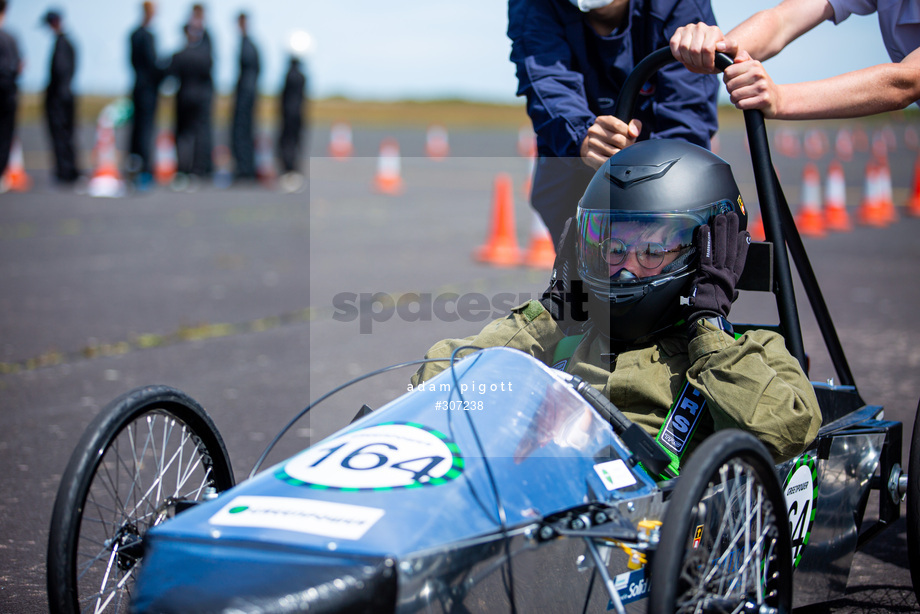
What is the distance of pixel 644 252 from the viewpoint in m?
2.46

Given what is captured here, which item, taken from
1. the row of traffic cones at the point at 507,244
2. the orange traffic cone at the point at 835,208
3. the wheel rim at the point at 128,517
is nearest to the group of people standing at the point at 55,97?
the row of traffic cones at the point at 507,244

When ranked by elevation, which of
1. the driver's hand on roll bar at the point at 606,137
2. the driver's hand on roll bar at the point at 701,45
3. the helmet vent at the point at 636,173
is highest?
the driver's hand on roll bar at the point at 701,45

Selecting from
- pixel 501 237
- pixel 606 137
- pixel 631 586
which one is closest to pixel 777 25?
pixel 606 137

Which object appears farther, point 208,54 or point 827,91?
point 208,54

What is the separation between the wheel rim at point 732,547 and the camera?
6.36ft

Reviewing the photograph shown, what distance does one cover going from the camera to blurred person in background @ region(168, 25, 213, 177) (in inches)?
550

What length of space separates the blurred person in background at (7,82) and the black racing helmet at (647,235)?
11.8 meters

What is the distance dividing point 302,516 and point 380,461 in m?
0.24

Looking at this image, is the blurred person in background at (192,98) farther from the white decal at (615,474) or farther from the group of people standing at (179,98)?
the white decal at (615,474)

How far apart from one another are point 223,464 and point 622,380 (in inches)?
43.6

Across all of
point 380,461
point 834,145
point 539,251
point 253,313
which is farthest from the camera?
point 834,145

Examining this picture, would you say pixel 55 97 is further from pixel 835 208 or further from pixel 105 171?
pixel 835 208

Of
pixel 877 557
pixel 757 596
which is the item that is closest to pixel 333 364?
pixel 877 557

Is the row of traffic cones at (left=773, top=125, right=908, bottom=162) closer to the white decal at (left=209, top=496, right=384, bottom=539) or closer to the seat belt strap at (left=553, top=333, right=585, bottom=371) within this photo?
the seat belt strap at (left=553, top=333, right=585, bottom=371)
